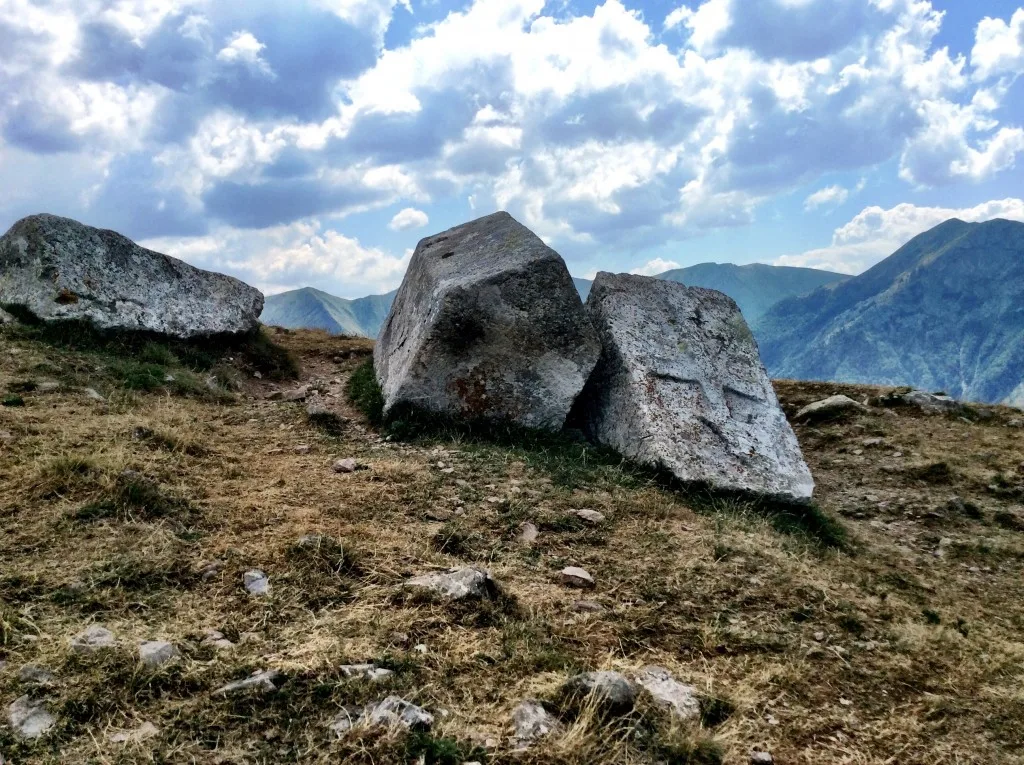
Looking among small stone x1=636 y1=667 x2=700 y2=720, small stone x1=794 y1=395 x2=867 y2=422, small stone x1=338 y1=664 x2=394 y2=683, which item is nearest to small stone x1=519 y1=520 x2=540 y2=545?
small stone x1=636 y1=667 x2=700 y2=720

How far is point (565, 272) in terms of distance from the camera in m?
8.10

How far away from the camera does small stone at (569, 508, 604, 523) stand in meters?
5.71

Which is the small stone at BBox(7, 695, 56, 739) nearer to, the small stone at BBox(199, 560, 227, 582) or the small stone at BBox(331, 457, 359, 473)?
the small stone at BBox(199, 560, 227, 582)

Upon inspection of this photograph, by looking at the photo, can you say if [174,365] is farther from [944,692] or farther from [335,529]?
[944,692]

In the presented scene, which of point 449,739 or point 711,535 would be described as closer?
point 449,739

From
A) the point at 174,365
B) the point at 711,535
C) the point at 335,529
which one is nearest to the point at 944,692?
the point at 711,535

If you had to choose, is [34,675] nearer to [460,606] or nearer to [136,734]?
[136,734]

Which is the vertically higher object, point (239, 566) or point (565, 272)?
point (565, 272)

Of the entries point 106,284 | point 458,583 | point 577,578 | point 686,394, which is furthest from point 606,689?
point 106,284

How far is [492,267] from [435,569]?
15.0ft

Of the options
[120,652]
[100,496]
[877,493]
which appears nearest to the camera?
[120,652]

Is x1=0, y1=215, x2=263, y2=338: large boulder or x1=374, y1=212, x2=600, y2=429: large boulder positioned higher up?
x1=0, y1=215, x2=263, y2=338: large boulder

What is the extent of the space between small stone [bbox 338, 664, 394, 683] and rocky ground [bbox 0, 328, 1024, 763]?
37mm

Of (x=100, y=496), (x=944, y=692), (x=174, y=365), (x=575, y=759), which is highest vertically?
(x=174, y=365)
